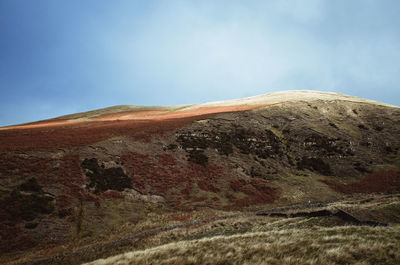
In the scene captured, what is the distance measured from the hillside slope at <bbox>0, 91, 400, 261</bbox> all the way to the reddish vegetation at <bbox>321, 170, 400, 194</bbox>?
123 millimetres

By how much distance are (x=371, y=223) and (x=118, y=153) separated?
2745 centimetres

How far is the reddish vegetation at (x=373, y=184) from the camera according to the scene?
1135 inches

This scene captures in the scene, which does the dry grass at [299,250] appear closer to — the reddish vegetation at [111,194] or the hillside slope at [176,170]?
the hillside slope at [176,170]

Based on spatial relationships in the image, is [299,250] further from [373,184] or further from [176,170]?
[373,184]

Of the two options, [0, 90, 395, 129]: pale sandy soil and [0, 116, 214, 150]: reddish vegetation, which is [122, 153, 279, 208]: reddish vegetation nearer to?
[0, 116, 214, 150]: reddish vegetation

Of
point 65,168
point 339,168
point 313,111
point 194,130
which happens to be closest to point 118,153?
point 65,168

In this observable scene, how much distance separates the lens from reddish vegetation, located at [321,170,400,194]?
28.8 metres

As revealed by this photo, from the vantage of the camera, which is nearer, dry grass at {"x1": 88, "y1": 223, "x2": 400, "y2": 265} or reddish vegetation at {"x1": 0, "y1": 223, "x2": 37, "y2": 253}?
dry grass at {"x1": 88, "y1": 223, "x2": 400, "y2": 265}

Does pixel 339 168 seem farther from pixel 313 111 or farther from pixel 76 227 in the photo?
pixel 76 227

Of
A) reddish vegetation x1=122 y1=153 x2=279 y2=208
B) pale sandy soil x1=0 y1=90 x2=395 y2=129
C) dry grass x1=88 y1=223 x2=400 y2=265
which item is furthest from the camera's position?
pale sandy soil x1=0 y1=90 x2=395 y2=129

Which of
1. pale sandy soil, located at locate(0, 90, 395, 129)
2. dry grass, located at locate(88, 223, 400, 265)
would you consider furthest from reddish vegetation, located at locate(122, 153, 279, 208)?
pale sandy soil, located at locate(0, 90, 395, 129)

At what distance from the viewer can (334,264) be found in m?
7.31

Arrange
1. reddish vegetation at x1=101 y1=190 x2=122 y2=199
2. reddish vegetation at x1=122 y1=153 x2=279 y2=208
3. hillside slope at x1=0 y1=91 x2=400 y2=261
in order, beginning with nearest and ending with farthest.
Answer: hillside slope at x1=0 y1=91 x2=400 y2=261 < reddish vegetation at x1=101 y1=190 x2=122 y2=199 < reddish vegetation at x1=122 y1=153 x2=279 y2=208

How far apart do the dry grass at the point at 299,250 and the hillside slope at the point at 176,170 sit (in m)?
8.78
